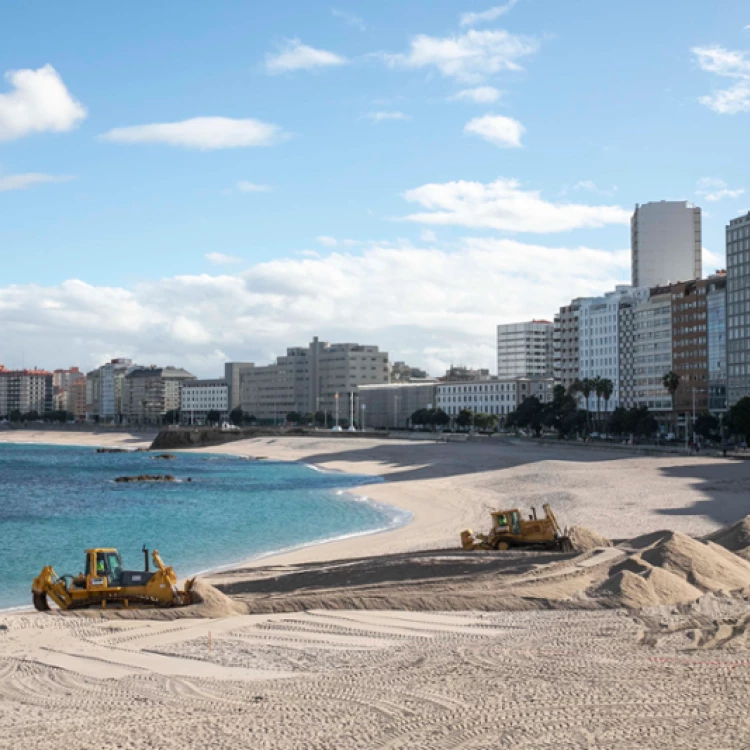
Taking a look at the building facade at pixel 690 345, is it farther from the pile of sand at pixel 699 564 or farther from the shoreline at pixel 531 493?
the pile of sand at pixel 699 564

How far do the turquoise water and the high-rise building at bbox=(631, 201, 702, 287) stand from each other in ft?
366

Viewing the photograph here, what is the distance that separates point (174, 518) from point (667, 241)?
153414mm

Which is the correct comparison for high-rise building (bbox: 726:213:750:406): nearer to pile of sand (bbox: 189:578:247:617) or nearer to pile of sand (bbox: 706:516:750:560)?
pile of sand (bbox: 706:516:750:560)

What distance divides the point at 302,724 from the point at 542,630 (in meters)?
7.56

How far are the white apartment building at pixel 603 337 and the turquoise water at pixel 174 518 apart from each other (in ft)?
280

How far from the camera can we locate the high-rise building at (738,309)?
126 m

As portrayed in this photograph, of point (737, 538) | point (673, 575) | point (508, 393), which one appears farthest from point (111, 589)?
point (508, 393)

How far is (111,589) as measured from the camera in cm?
2278

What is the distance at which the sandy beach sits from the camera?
13.1m

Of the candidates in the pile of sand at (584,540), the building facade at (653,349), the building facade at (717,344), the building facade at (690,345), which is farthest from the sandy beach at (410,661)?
the building facade at (653,349)

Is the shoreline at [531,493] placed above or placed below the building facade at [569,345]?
below

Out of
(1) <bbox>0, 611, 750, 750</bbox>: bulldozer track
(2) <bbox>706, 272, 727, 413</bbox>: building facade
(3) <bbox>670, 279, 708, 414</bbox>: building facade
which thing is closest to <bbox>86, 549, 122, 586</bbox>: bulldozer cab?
(1) <bbox>0, 611, 750, 750</bbox>: bulldozer track

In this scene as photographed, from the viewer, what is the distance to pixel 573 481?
62.8 m

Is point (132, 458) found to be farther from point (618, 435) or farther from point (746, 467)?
point (746, 467)
